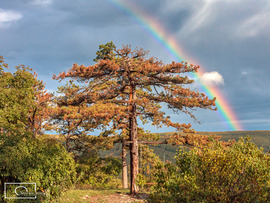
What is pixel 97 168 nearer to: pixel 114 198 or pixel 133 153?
pixel 133 153

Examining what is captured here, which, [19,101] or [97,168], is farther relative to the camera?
[97,168]

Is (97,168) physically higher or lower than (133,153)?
lower

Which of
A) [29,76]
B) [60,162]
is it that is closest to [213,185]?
[60,162]

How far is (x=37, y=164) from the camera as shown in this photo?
794 centimetres

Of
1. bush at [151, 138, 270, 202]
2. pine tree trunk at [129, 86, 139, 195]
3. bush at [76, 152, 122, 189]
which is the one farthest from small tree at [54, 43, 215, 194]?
bush at [151, 138, 270, 202]

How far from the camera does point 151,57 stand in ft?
57.6

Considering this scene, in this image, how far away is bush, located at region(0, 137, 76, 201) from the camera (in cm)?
746

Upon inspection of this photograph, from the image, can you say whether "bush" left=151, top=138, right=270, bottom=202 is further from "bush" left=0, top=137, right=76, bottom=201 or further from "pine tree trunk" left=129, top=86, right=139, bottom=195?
"pine tree trunk" left=129, top=86, right=139, bottom=195

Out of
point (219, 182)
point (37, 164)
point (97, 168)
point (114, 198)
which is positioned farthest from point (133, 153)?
point (219, 182)

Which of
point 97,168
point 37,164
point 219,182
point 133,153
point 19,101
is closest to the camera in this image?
point 219,182

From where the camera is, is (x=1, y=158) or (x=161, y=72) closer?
(x=1, y=158)

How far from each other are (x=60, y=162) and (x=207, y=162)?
6.01 metres

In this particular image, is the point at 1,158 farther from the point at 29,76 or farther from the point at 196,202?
the point at 29,76

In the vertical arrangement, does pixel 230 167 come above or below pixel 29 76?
below
